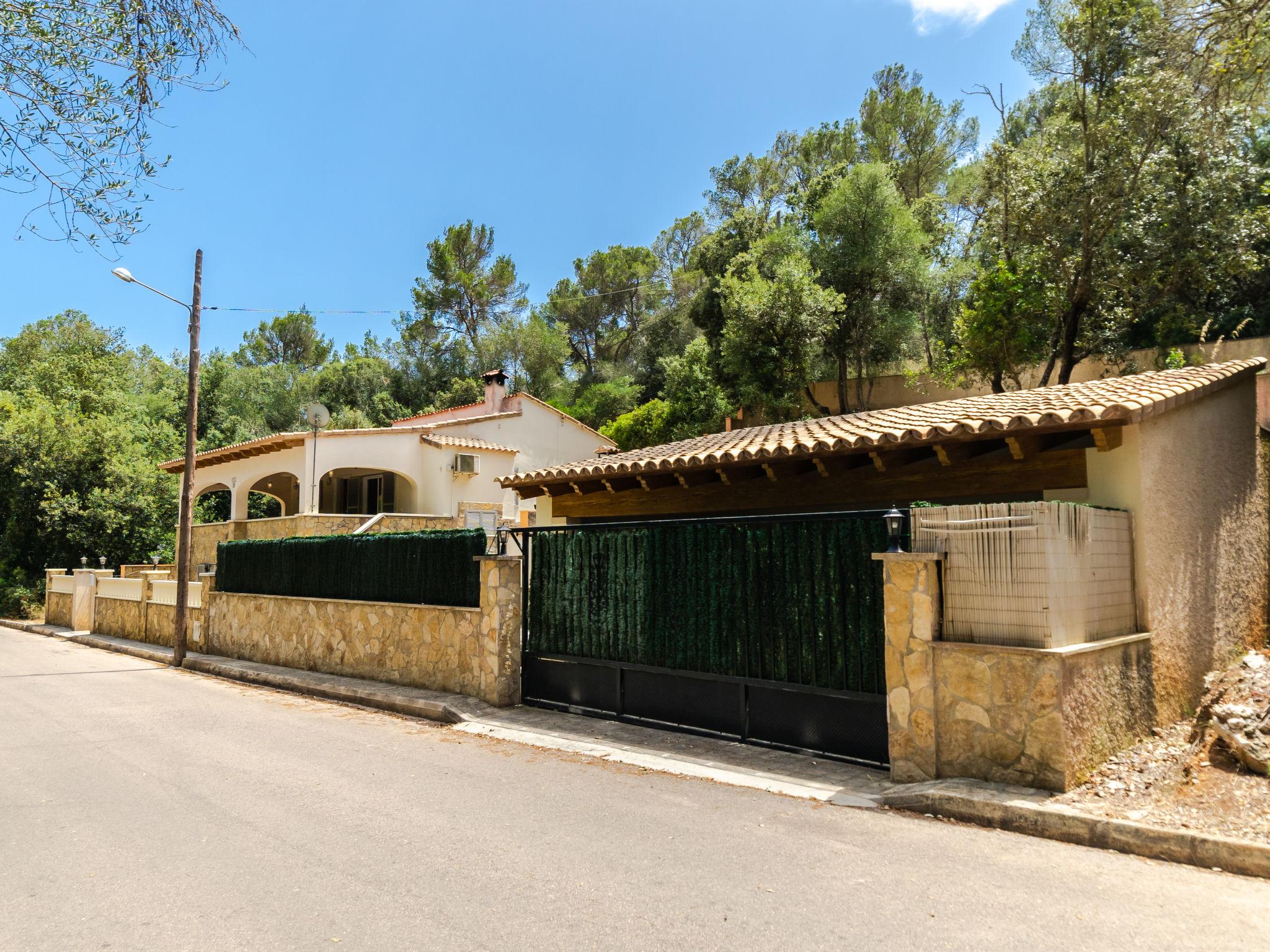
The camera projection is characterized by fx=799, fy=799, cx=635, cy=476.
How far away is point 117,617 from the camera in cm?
2130

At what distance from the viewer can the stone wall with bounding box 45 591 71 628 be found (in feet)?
79.4

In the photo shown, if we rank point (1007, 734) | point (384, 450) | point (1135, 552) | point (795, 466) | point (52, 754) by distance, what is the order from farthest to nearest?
point (384, 450) < point (795, 466) < point (52, 754) < point (1135, 552) < point (1007, 734)

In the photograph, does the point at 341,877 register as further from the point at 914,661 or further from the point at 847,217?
the point at 847,217

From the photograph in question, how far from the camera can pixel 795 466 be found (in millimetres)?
9688

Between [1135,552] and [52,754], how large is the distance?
34.6 ft

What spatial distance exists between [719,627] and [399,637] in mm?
5750

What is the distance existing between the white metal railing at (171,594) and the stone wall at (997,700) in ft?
51.7

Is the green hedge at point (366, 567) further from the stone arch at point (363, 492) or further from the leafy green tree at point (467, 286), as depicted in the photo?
the leafy green tree at point (467, 286)

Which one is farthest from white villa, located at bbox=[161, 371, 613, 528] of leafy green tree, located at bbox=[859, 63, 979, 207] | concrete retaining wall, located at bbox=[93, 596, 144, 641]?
leafy green tree, located at bbox=[859, 63, 979, 207]

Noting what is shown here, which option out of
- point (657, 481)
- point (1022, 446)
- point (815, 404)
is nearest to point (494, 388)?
point (815, 404)

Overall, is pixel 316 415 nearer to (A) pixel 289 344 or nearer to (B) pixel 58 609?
(B) pixel 58 609

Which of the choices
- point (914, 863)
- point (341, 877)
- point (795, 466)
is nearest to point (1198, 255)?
point (795, 466)

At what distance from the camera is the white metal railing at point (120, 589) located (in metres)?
20.4

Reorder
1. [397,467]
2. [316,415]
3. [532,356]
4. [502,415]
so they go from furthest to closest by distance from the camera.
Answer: [532,356], [502,415], [397,467], [316,415]
